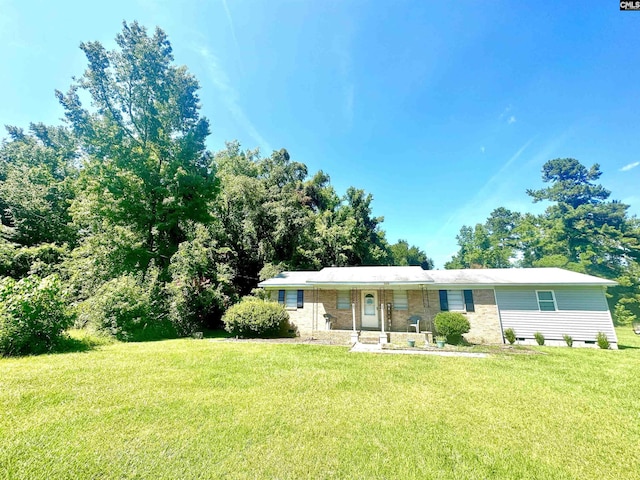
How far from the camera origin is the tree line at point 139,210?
1446cm

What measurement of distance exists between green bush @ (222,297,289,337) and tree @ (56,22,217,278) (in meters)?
6.98

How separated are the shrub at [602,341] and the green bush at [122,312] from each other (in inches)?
818

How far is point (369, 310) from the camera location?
1382 centimetres

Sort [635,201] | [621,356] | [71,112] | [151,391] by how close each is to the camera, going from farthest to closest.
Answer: [635,201]
[71,112]
[621,356]
[151,391]

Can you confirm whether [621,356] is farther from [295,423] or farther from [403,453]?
[295,423]

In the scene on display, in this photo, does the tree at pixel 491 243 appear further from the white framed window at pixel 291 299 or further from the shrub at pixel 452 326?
the white framed window at pixel 291 299

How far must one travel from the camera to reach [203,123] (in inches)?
702

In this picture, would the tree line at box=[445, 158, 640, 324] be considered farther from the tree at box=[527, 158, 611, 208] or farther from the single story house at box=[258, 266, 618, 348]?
the single story house at box=[258, 266, 618, 348]

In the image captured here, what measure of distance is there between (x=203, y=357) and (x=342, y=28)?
46.5ft

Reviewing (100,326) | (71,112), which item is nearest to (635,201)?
(100,326)

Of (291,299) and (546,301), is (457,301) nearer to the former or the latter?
(546,301)

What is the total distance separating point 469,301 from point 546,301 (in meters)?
3.36

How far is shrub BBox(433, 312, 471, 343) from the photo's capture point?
10742mm

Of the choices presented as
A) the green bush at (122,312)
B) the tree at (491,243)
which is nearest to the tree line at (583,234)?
the tree at (491,243)
